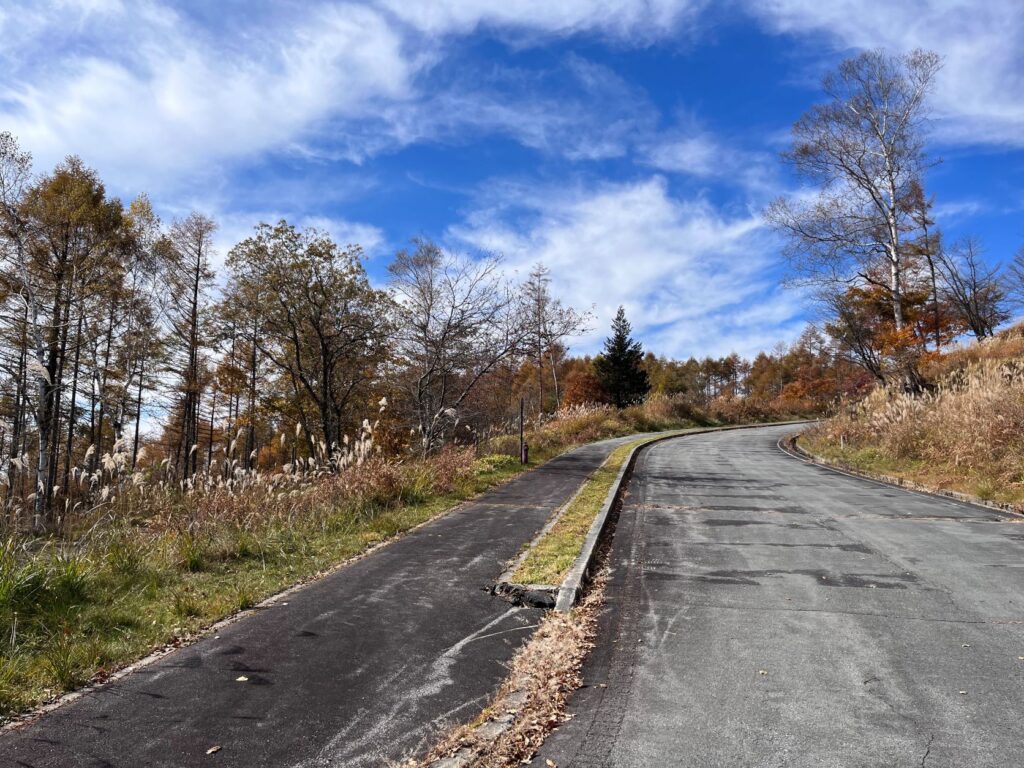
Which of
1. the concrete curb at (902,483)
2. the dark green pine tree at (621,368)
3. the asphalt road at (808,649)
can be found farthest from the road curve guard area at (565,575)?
the dark green pine tree at (621,368)

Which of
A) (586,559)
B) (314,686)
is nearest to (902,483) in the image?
(586,559)

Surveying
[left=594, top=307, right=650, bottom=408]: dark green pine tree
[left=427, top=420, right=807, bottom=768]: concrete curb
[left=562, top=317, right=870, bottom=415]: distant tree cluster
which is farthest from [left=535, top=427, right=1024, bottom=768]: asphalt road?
[left=594, top=307, right=650, bottom=408]: dark green pine tree

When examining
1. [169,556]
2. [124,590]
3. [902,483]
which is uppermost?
[902,483]

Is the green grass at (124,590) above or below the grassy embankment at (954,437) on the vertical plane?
below

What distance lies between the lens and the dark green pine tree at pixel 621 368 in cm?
4803

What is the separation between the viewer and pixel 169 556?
6305mm

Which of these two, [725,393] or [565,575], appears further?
[725,393]

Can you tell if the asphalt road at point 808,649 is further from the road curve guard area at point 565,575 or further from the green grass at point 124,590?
the green grass at point 124,590

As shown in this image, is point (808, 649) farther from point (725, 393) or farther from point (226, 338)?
point (725, 393)

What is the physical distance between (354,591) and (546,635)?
1.95 m

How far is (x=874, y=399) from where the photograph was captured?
20.3 m

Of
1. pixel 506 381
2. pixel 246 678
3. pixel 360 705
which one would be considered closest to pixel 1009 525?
pixel 360 705

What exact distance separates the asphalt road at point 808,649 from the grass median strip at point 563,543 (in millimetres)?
518

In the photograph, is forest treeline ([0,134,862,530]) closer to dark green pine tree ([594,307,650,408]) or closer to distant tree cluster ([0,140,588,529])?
distant tree cluster ([0,140,588,529])
